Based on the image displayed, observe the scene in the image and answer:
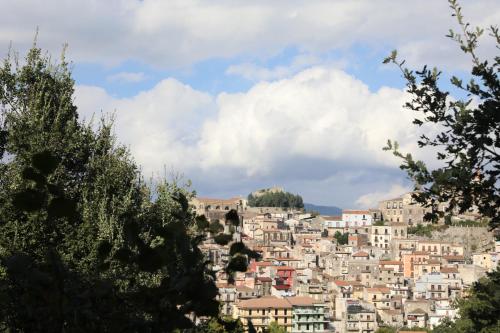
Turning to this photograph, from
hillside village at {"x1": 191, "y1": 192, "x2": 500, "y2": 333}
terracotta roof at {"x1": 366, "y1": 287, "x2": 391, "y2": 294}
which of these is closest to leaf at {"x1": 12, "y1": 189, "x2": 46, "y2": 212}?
hillside village at {"x1": 191, "y1": 192, "x2": 500, "y2": 333}

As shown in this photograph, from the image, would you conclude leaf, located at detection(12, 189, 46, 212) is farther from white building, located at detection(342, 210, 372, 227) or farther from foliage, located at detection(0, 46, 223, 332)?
white building, located at detection(342, 210, 372, 227)

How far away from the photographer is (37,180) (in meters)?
4.59

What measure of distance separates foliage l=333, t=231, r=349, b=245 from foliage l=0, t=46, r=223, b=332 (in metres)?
154

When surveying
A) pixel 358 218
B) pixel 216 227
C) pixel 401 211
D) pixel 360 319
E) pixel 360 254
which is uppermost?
pixel 401 211

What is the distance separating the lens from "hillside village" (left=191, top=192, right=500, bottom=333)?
4195 inches

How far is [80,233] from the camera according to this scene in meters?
18.4

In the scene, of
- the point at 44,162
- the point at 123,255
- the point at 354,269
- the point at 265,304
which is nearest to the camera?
the point at 44,162

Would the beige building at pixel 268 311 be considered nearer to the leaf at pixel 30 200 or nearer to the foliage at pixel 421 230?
the foliage at pixel 421 230

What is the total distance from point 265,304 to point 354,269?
142 ft

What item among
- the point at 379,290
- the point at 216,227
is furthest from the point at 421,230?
the point at 216,227

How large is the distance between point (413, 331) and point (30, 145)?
8402cm

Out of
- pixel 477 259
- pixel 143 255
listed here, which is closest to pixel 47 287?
pixel 143 255

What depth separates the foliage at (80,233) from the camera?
4.62 m

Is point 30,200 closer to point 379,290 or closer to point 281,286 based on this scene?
point 379,290
